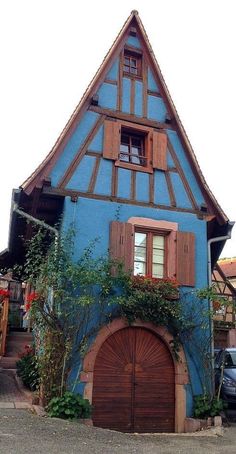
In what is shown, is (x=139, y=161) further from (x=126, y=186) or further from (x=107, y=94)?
(x=107, y=94)

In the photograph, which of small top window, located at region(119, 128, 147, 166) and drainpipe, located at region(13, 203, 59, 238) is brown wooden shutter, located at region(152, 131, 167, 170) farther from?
drainpipe, located at region(13, 203, 59, 238)

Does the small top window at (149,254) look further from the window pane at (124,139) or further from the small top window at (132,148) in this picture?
the window pane at (124,139)

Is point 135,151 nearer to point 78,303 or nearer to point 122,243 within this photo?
point 122,243

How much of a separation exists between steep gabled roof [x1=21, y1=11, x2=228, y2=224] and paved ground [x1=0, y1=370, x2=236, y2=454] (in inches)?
191

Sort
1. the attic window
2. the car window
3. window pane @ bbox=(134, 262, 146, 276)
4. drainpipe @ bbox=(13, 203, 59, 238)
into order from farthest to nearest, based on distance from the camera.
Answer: the attic window, the car window, window pane @ bbox=(134, 262, 146, 276), drainpipe @ bbox=(13, 203, 59, 238)

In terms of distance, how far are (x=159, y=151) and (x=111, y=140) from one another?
130 centimetres

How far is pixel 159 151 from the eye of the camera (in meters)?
12.4

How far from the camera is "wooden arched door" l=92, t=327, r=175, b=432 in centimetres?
1039

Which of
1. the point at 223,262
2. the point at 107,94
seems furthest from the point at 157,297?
the point at 223,262

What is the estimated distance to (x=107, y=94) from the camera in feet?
41.2

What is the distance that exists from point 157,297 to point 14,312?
30.1 feet

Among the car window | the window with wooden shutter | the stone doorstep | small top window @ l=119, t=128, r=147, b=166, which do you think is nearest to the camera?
the stone doorstep

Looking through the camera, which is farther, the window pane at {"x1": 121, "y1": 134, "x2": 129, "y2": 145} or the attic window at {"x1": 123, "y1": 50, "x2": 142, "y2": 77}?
the attic window at {"x1": 123, "y1": 50, "x2": 142, "y2": 77}

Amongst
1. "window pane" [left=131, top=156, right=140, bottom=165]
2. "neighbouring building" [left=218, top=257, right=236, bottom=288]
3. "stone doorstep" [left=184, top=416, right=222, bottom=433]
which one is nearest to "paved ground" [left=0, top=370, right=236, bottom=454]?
"stone doorstep" [left=184, top=416, right=222, bottom=433]
